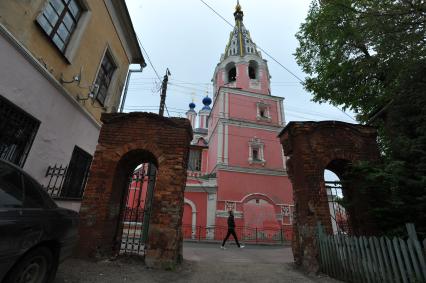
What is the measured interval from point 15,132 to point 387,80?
1121 centimetres

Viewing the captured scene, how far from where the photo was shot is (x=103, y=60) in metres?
8.98

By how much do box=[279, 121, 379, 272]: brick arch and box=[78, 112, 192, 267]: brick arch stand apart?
9.57 feet

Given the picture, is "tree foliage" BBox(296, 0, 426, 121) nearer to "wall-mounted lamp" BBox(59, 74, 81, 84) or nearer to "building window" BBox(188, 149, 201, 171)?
"wall-mounted lamp" BBox(59, 74, 81, 84)

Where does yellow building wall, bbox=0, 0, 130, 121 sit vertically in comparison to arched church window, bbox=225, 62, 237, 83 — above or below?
below

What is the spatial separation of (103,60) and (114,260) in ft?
23.4

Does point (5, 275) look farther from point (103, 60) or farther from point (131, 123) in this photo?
point (103, 60)

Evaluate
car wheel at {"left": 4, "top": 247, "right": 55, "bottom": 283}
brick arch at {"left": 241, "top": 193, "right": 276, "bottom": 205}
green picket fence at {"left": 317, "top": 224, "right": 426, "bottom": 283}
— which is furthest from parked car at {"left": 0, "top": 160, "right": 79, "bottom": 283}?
brick arch at {"left": 241, "top": 193, "right": 276, "bottom": 205}

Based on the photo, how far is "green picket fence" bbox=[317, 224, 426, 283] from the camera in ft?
12.4

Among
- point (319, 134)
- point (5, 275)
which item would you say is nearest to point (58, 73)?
point (5, 275)

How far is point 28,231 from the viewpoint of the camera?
8.80 feet

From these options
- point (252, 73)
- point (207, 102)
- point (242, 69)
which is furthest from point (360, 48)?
point (207, 102)

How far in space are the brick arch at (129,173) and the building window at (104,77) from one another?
318cm

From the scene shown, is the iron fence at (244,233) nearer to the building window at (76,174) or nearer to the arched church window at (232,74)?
the building window at (76,174)

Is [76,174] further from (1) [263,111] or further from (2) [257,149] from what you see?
(1) [263,111]
